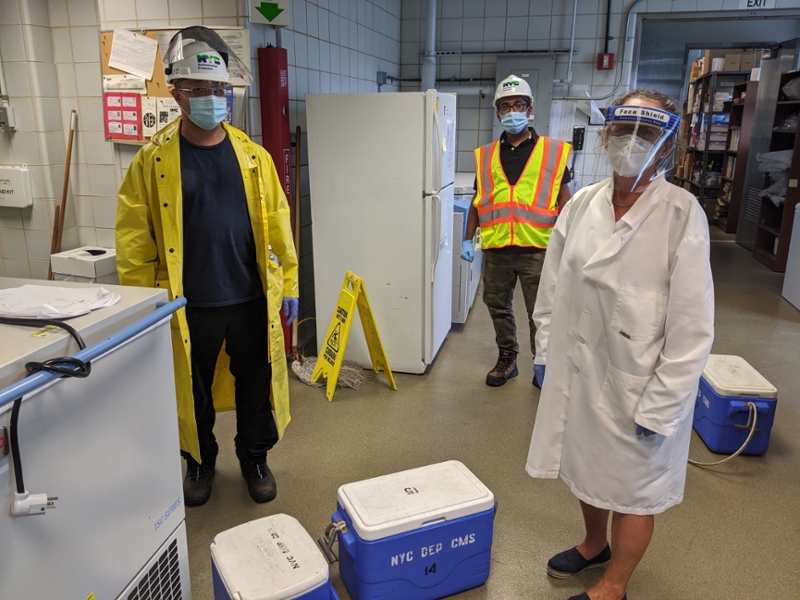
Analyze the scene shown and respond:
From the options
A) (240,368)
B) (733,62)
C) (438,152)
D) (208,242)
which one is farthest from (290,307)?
(733,62)

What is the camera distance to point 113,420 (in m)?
1.28

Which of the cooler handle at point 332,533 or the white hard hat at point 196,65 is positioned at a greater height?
the white hard hat at point 196,65

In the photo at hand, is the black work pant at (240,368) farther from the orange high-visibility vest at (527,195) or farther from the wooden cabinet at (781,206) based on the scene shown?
the wooden cabinet at (781,206)

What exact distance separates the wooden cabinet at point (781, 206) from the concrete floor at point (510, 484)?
2443mm

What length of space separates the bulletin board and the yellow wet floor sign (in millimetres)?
1031

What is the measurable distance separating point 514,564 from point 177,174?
5.56 feet

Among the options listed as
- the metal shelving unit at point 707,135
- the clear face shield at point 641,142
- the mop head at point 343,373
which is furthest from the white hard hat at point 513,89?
the metal shelving unit at point 707,135

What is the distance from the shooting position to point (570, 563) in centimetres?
199

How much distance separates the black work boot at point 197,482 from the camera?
7.66ft

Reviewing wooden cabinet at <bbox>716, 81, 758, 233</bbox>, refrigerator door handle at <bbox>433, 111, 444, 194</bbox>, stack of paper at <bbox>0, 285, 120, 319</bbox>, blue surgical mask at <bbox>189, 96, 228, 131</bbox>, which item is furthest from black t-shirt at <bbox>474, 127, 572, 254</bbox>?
wooden cabinet at <bbox>716, 81, 758, 233</bbox>

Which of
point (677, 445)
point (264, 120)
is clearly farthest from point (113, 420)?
point (264, 120)

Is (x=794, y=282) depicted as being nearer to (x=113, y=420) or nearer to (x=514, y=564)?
(x=514, y=564)

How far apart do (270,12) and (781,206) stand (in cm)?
558

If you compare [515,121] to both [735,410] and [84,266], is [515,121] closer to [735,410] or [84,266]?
[735,410]
